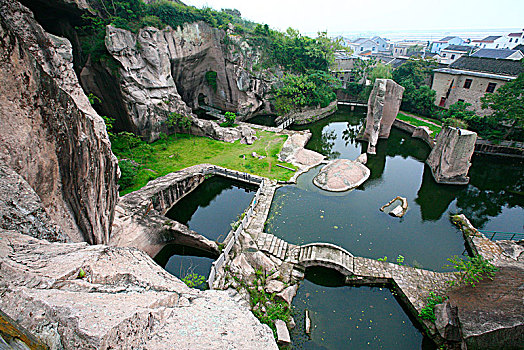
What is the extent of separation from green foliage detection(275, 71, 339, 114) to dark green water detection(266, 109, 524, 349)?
28.0 feet

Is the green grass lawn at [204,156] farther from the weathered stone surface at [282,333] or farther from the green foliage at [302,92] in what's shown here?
the weathered stone surface at [282,333]

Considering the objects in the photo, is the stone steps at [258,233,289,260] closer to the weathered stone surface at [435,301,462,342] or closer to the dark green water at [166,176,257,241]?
the dark green water at [166,176,257,241]

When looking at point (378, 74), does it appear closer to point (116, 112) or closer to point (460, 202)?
point (460, 202)

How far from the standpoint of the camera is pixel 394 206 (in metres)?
18.5

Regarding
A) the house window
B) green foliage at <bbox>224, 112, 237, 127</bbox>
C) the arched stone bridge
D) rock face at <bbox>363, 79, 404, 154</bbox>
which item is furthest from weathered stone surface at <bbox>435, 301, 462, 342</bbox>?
the house window

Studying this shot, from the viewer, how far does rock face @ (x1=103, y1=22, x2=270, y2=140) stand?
78.5 ft

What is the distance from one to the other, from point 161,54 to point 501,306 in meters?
29.5

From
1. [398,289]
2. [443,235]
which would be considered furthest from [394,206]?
[398,289]

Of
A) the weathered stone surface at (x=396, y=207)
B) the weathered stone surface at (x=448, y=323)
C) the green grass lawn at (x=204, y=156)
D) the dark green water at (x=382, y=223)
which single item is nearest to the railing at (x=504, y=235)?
the dark green water at (x=382, y=223)

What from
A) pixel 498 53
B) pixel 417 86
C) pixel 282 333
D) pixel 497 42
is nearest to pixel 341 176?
pixel 282 333

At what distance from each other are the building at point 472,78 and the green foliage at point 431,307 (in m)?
29.6

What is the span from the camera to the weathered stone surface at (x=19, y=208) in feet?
19.1

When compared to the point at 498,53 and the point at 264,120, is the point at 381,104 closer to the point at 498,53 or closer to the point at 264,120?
the point at 264,120

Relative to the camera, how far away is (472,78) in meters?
32.0
